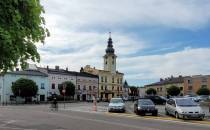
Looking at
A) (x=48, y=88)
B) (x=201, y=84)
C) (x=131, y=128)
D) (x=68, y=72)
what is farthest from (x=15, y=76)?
(x=131, y=128)

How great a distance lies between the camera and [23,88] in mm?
99250

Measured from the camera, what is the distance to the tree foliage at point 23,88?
99312 mm

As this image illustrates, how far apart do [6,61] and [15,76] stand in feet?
323

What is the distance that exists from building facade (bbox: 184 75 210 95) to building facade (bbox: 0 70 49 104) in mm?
62234

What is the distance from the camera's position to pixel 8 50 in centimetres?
1184

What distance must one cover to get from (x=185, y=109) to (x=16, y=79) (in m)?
81.1

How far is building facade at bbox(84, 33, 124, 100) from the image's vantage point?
147 meters

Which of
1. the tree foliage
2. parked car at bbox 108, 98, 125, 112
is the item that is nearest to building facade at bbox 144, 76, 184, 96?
the tree foliage

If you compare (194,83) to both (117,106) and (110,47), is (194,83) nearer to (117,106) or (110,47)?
(110,47)

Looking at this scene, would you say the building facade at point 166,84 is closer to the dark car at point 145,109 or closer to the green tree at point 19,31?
the dark car at point 145,109

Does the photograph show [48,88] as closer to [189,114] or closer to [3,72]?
[189,114]

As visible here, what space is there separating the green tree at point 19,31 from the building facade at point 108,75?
436 ft

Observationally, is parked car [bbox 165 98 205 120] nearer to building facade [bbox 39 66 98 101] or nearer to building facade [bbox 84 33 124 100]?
building facade [bbox 39 66 98 101]

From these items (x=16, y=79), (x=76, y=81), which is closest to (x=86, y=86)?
(x=76, y=81)
